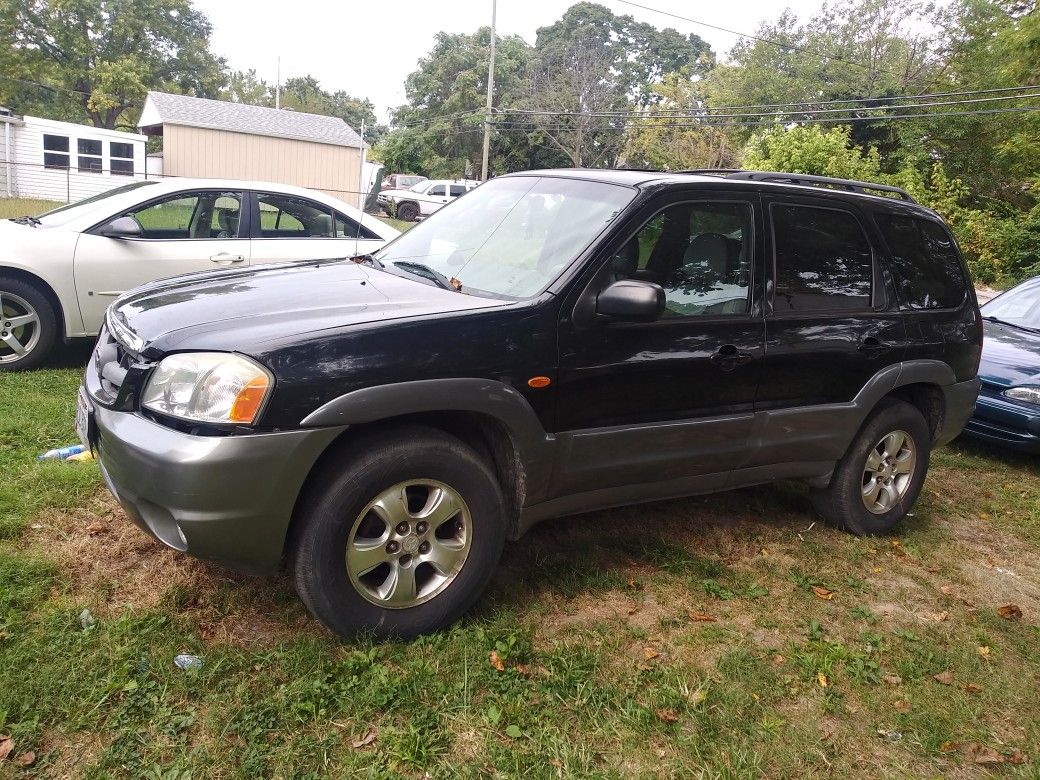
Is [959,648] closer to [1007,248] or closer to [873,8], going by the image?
[1007,248]

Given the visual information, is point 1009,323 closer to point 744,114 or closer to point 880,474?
point 880,474

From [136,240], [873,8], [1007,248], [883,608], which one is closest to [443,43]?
[873,8]

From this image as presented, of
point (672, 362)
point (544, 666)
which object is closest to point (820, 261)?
point (672, 362)

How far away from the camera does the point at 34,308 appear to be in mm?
6168

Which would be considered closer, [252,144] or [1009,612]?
[1009,612]

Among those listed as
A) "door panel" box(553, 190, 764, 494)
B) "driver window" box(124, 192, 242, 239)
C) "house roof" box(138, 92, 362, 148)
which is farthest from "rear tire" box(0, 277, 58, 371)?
"house roof" box(138, 92, 362, 148)

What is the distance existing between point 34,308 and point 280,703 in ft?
15.3

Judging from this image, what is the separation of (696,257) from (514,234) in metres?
0.84

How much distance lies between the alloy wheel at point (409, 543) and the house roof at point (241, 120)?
98.4 feet

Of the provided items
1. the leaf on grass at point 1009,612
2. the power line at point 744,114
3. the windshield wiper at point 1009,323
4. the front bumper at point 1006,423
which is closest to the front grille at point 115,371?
the leaf on grass at point 1009,612

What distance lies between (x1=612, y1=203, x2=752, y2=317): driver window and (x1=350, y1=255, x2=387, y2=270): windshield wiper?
1.30 m

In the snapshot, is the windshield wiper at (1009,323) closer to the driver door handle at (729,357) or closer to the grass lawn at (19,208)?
the driver door handle at (729,357)

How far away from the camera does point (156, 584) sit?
11.3 feet

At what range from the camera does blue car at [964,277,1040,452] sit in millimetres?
6367
